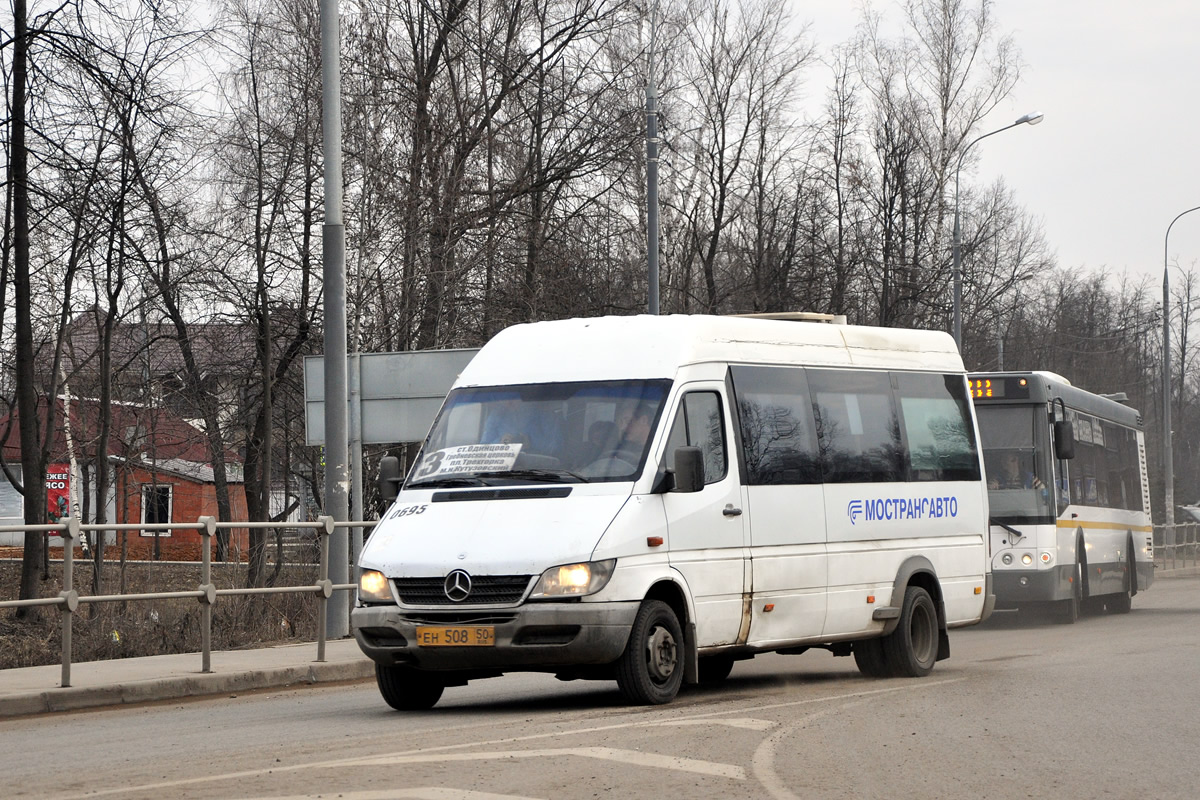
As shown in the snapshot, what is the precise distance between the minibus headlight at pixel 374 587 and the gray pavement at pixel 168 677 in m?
2.63

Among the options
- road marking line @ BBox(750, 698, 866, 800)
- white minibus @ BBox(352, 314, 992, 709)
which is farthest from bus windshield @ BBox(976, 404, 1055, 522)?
road marking line @ BBox(750, 698, 866, 800)

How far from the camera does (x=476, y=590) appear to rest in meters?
10.1

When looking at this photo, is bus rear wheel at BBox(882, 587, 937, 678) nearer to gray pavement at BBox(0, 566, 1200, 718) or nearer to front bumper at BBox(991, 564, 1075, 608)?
gray pavement at BBox(0, 566, 1200, 718)

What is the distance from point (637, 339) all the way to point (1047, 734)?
3.97 meters

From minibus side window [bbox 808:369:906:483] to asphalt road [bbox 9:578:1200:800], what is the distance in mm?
1681

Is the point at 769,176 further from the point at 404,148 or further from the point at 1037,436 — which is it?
the point at 1037,436

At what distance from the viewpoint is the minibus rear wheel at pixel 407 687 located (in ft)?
35.6

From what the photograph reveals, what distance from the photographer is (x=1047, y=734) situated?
9.12 m

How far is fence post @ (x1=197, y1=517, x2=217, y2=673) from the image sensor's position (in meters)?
13.4

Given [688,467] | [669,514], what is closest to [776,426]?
[688,467]

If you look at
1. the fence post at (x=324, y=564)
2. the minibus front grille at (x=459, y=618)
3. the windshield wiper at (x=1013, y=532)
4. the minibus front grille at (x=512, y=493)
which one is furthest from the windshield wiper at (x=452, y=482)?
the windshield wiper at (x=1013, y=532)

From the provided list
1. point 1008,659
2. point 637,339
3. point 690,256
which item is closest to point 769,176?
point 690,256

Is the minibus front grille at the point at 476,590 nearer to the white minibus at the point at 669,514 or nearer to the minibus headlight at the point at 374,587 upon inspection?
the white minibus at the point at 669,514

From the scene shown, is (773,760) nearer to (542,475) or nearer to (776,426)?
(542,475)
